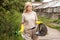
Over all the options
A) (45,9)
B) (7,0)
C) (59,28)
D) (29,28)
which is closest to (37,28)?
(29,28)

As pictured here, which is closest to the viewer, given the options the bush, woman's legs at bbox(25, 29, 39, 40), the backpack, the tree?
woman's legs at bbox(25, 29, 39, 40)

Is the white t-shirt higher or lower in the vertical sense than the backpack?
higher

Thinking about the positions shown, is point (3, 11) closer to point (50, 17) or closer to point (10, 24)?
point (10, 24)

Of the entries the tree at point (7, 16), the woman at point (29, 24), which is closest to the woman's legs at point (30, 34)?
the woman at point (29, 24)

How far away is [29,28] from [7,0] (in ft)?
3.70

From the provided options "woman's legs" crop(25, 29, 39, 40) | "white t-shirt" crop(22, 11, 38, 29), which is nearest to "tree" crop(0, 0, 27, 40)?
"white t-shirt" crop(22, 11, 38, 29)

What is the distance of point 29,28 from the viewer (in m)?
7.75

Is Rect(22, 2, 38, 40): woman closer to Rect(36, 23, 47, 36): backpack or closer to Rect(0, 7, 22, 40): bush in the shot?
Rect(36, 23, 47, 36): backpack

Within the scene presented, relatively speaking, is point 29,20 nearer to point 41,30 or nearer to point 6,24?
point 41,30

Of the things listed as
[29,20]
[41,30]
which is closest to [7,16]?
[29,20]

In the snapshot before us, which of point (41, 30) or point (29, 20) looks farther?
point (41, 30)

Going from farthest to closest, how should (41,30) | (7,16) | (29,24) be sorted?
1. (7,16)
2. (41,30)
3. (29,24)

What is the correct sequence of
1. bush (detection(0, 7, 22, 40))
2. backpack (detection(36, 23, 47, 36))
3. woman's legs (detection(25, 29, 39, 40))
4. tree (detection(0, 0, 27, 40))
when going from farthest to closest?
bush (detection(0, 7, 22, 40))
tree (detection(0, 0, 27, 40))
backpack (detection(36, 23, 47, 36))
woman's legs (detection(25, 29, 39, 40))

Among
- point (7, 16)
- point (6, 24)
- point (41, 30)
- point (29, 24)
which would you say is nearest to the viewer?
point (29, 24)
